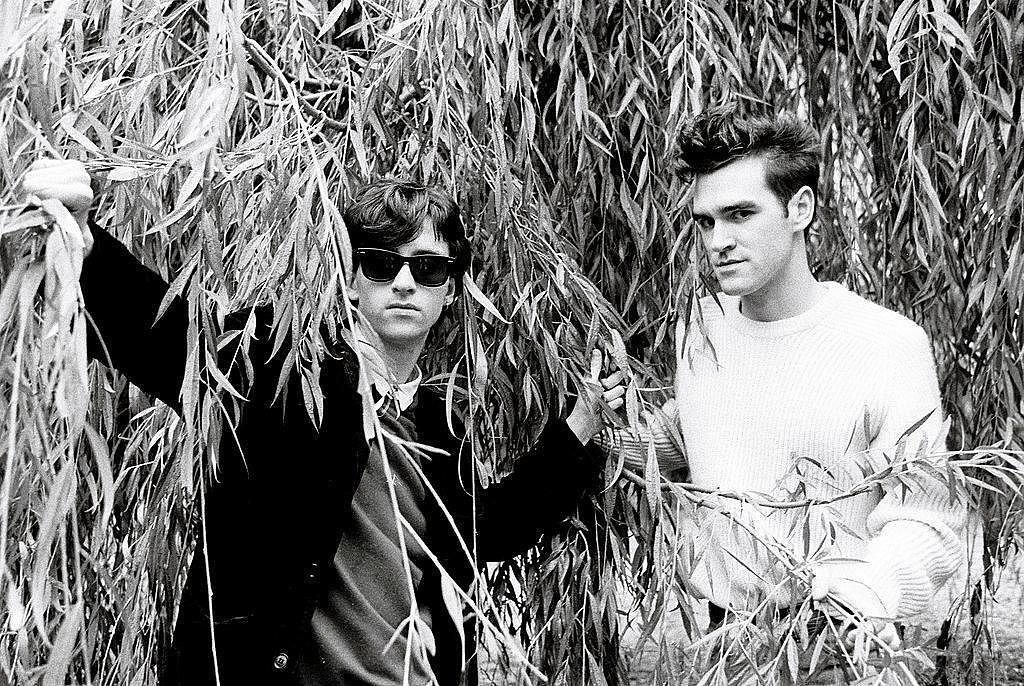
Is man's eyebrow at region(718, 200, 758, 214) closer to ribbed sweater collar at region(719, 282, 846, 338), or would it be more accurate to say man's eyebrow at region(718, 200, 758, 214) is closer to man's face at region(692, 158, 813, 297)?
man's face at region(692, 158, 813, 297)

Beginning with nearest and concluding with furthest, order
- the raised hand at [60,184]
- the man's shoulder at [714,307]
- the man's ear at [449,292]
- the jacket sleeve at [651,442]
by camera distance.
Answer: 1. the raised hand at [60,184]
2. the man's ear at [449,292]
3. the jacket sleeve at [651,442]
4. the man's shoulder at [714,307]

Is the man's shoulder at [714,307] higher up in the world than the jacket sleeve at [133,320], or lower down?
lower down

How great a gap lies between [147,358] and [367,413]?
305mm

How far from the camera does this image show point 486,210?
5.80 feet

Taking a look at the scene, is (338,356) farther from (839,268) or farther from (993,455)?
(839,268)

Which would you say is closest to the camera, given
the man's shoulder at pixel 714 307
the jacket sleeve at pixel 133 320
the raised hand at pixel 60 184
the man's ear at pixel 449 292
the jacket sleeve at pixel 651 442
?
the raised hand at pixel 60 184

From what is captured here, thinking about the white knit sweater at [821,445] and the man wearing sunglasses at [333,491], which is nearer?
the man wearing sunglasses at [333,491]

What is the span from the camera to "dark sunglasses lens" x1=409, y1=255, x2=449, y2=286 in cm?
158

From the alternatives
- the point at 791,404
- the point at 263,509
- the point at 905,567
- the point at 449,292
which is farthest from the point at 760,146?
the point at 263,509

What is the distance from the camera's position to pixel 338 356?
1551mm

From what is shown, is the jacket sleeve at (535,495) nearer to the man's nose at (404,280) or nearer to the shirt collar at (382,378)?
the shirt collar at (382,378)

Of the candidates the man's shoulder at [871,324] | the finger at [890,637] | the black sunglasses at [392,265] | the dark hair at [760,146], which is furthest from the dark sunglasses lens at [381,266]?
the finger at [890,637]

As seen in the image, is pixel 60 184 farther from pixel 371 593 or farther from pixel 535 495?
pixel 535 495

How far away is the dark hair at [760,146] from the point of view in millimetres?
1748
